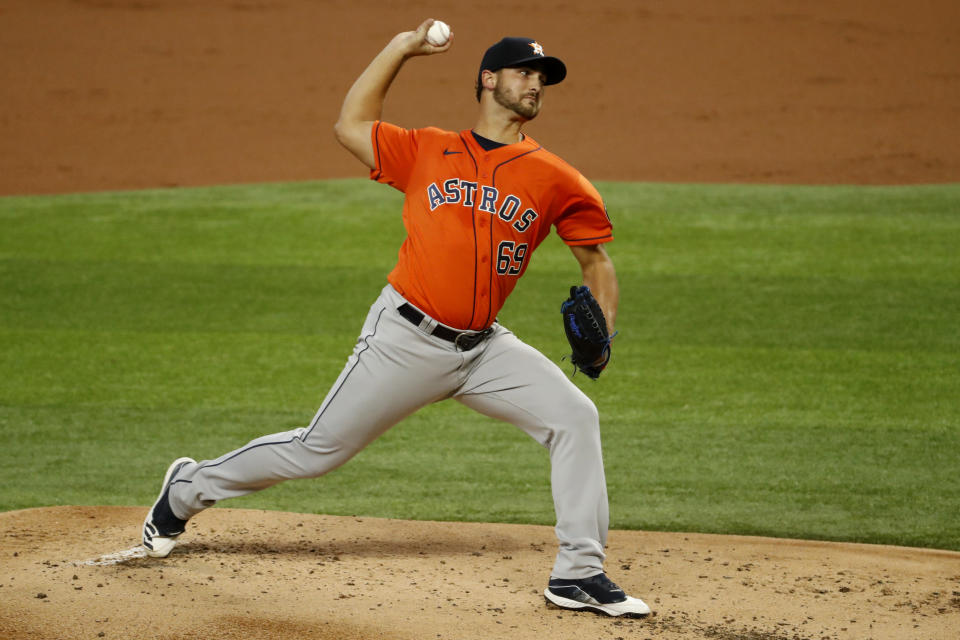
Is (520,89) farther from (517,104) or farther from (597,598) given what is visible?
(597,598)

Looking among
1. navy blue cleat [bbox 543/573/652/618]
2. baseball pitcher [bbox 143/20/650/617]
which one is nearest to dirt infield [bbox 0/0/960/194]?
baseball pitcher [bbox 143/20/650/617]

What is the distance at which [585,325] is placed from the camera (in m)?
3.93

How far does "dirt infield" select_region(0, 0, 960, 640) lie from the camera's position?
4562mm

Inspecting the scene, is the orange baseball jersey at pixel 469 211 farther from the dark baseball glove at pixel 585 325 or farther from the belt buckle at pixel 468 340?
the dark baseball glove at pixel 585 325

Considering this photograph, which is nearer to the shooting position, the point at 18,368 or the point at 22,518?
the point at 22,518

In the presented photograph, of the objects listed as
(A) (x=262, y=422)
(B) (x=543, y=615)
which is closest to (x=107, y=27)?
(A) (x=262, y=422)

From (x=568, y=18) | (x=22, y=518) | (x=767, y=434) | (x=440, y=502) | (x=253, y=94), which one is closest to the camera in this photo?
(x=22, y=518)

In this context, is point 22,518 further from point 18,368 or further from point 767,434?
point 767,434

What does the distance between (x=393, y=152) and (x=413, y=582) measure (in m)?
1.49

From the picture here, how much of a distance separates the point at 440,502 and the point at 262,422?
1.44m

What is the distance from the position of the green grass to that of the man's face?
200cm

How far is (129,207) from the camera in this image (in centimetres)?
1245

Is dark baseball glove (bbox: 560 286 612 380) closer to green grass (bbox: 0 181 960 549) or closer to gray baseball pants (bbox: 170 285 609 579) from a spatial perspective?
gray baseball pants (bbox: 170 285 609 579)

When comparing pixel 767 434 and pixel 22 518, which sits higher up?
pixel 767 434
